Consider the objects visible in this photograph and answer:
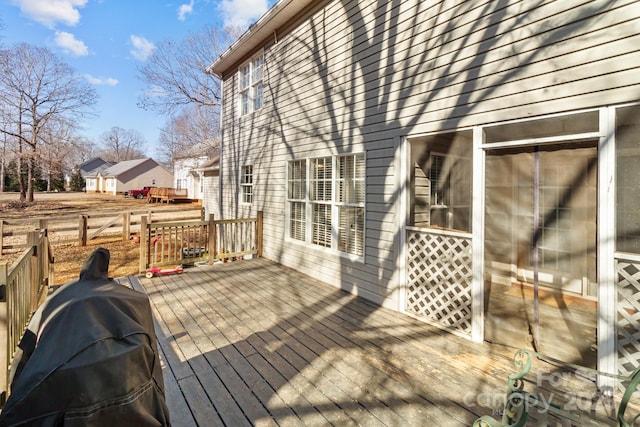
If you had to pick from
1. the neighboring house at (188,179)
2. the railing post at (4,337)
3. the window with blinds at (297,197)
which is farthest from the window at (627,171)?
the neighboring house at (188,179)

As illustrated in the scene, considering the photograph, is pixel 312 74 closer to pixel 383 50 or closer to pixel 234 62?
pixel 383 50

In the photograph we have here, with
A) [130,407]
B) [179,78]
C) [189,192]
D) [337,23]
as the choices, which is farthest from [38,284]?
[189,192]

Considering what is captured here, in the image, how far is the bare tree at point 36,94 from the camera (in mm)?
19609

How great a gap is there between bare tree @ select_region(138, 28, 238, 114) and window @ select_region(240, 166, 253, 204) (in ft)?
33.4

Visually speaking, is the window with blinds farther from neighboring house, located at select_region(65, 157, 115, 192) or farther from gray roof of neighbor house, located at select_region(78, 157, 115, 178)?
gray roof of neighbor house, located at select_region(78, 157, 115, 178)

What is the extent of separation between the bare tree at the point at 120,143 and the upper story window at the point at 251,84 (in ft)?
203

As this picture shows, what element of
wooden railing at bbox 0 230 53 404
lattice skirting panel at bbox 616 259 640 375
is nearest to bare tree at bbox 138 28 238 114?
wooden railing at bbox 0 230 53 404

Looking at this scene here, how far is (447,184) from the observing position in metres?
5.57

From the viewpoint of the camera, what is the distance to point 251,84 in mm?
8117

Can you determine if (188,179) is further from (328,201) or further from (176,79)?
(328,201)

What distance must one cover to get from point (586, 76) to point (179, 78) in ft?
59.3

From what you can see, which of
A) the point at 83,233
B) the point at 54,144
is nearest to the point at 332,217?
the point at 83,233

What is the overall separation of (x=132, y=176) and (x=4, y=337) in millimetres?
44280

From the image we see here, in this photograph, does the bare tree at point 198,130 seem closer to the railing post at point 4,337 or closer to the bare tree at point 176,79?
the bare tree at point 176,79
